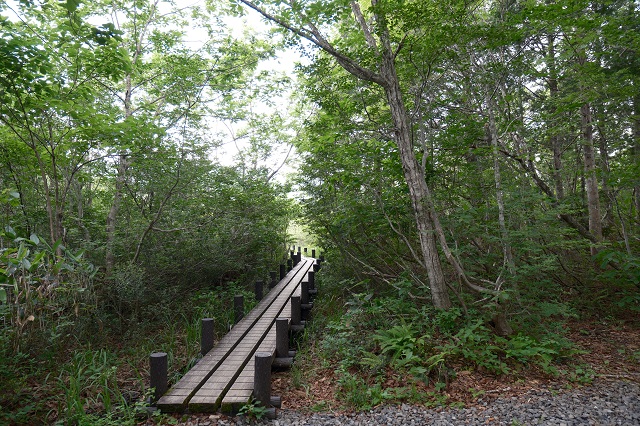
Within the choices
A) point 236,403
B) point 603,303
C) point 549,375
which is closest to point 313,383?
point 236,403

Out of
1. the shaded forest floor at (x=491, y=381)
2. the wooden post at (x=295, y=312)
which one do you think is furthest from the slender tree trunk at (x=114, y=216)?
the shaded forest floor at (x=491, y=381)

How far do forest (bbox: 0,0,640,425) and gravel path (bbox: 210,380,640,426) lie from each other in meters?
0.27

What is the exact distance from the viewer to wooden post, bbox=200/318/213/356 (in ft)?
18.9

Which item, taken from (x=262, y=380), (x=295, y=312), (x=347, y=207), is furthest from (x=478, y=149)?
(x=262, y=380)

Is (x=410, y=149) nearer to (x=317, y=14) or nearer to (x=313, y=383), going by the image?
(x=317, y=14)

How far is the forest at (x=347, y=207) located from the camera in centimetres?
518

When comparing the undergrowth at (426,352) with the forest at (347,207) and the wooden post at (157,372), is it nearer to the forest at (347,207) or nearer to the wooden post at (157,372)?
the forest at (347,207)

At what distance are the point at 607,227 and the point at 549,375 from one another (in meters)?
7.29

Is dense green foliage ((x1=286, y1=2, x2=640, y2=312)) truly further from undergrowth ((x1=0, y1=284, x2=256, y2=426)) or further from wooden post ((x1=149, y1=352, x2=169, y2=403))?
wooden post ((x1=149, y1=352, x2=169, y2=403))

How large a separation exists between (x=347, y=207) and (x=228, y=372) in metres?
4.13

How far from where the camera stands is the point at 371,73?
629 cm

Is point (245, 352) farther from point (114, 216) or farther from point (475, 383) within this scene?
point (114, 216)

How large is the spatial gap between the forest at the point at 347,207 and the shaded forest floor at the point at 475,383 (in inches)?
2.5

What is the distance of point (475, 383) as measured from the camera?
16.3 ft
